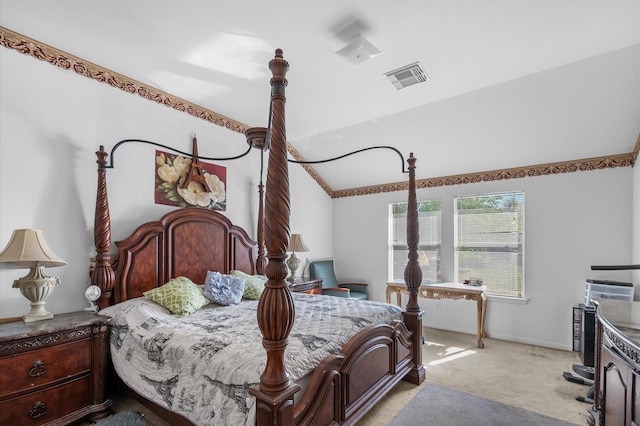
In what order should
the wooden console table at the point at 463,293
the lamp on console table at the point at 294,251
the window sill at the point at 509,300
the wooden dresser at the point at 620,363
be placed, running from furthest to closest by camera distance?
the lamp on console table at the point at 294,251
the window sill at the point at 509,300
the wooden console table at the point at 463,293
the wooden dresser at the point at 620,363

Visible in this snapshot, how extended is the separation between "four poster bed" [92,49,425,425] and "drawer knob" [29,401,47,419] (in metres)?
0.43

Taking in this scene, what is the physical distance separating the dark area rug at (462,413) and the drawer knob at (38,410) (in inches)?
92.3

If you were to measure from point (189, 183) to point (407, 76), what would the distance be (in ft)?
8.33

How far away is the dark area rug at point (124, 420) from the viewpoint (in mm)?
2176

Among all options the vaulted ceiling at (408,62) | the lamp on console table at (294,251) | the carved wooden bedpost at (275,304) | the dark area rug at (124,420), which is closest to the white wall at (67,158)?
the vaulted ceiling at (408,62)

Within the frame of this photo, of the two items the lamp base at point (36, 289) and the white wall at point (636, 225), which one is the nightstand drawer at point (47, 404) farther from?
the white wall at point (636, 225)

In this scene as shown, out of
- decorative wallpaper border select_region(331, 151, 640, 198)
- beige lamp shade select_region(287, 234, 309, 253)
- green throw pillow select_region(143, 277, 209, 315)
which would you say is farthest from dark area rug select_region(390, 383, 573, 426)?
decorative wallpaper border select_region(331, 151, 640, 198)

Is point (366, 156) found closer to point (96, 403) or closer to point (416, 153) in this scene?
point (416, 153)

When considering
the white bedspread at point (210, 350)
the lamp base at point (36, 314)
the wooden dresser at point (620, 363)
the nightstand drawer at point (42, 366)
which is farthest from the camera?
the lamp base at point (36, 314)

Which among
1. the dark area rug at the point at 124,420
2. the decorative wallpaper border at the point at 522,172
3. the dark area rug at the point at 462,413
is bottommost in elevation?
the dark area rug at the point at 462,413

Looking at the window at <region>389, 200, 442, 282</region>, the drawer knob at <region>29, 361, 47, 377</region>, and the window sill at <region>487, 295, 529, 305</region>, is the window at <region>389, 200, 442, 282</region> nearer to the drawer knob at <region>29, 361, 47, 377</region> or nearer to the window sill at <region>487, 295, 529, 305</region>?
the window sill at <region>487, 295, 529, 305</region>

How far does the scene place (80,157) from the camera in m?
2.73

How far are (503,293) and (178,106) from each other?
4697mm

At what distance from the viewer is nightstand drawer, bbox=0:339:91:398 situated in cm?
190
